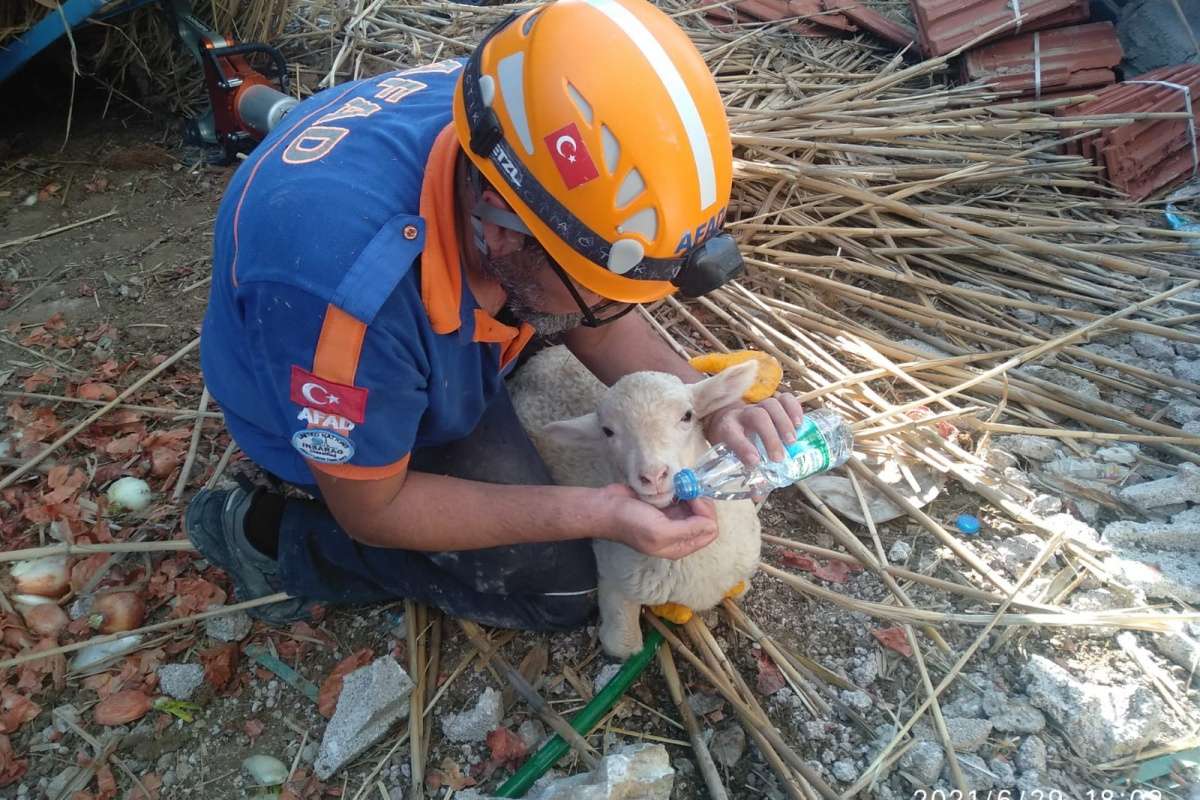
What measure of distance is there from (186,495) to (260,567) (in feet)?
2.49

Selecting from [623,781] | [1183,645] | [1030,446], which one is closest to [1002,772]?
[1183,645]

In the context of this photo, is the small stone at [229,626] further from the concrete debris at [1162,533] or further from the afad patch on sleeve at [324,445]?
the concrete debris at [1162,533]

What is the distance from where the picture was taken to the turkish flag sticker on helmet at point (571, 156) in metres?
1.73

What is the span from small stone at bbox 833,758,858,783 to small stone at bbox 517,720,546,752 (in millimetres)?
953

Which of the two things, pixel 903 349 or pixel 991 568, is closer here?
pixel 991 568

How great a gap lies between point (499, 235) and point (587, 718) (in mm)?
1629

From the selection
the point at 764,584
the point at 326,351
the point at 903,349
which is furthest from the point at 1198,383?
the point at 326,351

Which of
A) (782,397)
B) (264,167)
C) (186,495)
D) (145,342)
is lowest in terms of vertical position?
(186,495)

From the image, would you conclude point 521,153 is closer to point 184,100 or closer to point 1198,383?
point 1198,383

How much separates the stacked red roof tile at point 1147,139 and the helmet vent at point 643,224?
415 centimetres

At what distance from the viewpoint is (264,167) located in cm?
203

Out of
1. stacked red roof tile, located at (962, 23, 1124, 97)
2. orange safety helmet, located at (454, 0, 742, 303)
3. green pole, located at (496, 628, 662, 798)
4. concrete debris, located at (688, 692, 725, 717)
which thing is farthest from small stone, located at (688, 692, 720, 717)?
stacked red roof tile, located at (962, 23, 1124, 97)

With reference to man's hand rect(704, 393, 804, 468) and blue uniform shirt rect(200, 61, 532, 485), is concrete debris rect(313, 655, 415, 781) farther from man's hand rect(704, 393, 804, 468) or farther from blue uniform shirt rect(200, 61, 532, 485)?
man's hand rect(704, 393, 804, 468)

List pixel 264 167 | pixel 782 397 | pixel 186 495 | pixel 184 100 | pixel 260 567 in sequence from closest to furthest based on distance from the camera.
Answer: pixel 264 167
pixel 782 397
pixel 260 567
pixel 186 495
pixel 184 100
